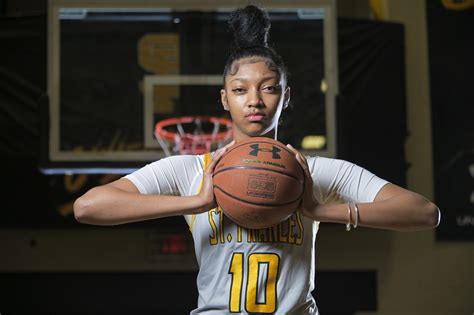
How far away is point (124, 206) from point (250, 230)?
342 millimetres

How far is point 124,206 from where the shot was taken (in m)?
1.72

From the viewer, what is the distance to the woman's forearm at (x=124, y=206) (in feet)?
5.52

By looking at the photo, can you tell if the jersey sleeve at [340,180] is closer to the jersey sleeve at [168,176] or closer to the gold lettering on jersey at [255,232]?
the gold lettering on jersey at [255,232]

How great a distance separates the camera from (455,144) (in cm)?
579

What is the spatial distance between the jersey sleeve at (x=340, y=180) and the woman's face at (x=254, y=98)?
0.18m

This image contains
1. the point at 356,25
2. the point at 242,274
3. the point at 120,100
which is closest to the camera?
the point at 242,274

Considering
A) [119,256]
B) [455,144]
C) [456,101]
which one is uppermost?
[456,101]

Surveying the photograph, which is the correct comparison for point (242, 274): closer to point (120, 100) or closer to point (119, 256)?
point (120, 100)

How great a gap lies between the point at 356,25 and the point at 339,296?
7.69ft

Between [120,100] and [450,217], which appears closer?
[120,100]

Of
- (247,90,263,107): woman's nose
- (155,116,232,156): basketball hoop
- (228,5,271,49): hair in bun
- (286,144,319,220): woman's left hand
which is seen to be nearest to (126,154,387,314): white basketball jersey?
(286,144,319,220): woman's left hand

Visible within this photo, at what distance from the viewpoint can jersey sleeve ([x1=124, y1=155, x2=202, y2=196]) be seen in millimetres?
1807

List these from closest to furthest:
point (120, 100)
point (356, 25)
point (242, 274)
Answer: point (242, 274) → point (120, 100) → point (356, 25)

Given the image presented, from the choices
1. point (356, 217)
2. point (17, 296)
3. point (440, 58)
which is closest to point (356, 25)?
point (440, 58)
